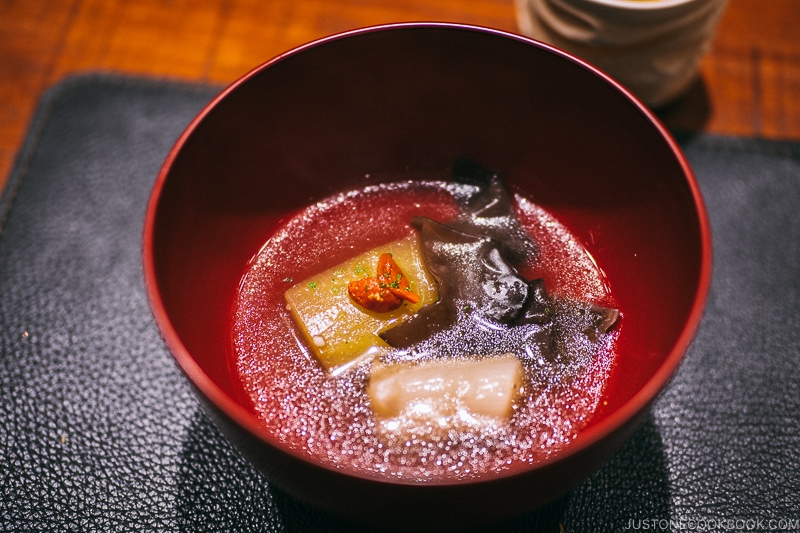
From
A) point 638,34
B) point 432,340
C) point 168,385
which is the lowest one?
point 168,385

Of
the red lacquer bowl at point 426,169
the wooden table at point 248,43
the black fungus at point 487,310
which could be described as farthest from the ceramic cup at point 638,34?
the black fungus at point 487,310

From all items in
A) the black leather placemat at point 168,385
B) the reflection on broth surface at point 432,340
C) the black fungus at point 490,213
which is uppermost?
the black fungus at point 490,213

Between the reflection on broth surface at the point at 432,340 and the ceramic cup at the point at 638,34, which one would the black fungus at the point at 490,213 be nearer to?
the reflection on broth surface at the point at 432,340

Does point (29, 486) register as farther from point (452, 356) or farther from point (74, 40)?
point (74, 40)

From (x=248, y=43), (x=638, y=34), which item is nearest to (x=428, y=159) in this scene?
(x=638, y=34)

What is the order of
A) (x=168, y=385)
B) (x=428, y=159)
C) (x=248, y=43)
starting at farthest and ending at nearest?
1. (x=248, y=43)
2. (x=428, y=159)
3. (x=168, y=385)

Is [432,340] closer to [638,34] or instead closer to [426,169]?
[426,169]

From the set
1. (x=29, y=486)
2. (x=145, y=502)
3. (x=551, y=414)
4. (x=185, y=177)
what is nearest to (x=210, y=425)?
(x=145, y=502)
